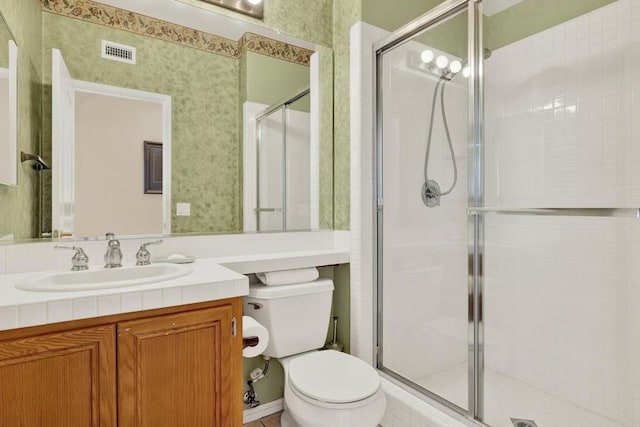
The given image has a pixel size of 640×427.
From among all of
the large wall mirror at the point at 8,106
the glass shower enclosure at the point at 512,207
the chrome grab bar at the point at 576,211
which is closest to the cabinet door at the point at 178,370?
the large wall mirror at the point at 8,106

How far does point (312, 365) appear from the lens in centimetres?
154

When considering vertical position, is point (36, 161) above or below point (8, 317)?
above

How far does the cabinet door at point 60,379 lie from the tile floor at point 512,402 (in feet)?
4.65

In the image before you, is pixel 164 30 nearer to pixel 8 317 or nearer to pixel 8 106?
pixel 8 106

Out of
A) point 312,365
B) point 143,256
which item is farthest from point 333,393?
point 143,256

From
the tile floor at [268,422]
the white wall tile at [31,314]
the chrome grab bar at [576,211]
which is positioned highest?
the chrome grab bar at [576,211]

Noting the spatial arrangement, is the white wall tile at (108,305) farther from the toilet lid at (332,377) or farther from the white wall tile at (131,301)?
the toilet lid at (332,377)

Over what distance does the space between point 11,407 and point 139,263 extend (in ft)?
2.03

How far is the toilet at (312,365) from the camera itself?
129 centimetres

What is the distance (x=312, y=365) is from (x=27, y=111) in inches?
58.6

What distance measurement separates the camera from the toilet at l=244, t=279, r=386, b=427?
1288mm

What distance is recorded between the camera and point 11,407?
2.85ft

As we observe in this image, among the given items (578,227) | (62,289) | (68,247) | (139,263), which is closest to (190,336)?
(62,289)

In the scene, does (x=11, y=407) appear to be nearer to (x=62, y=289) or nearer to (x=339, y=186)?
(x=62, y=289)
